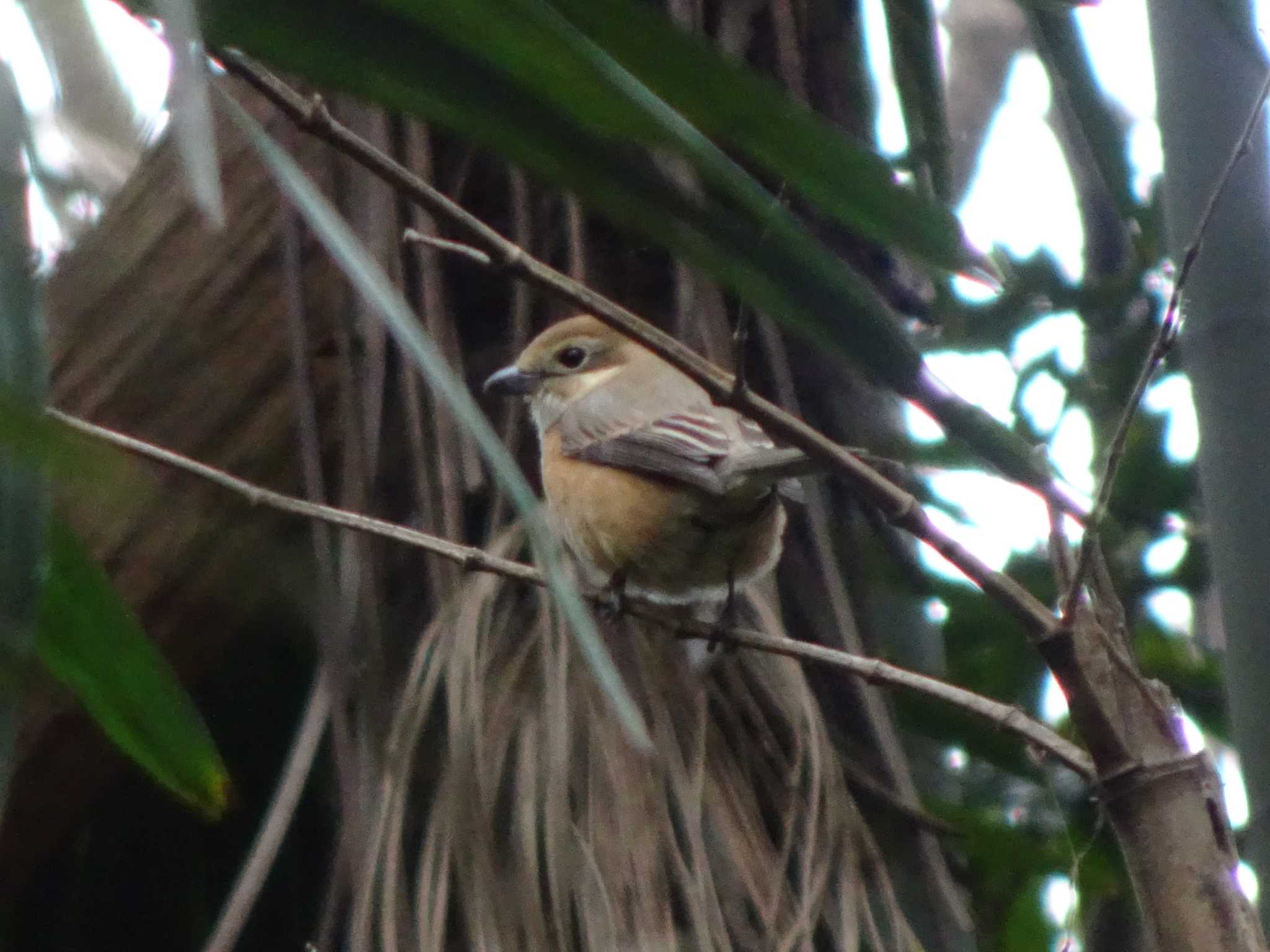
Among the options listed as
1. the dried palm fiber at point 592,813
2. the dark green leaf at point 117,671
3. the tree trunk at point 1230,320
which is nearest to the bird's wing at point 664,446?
the dried palm fiber at point 592,813

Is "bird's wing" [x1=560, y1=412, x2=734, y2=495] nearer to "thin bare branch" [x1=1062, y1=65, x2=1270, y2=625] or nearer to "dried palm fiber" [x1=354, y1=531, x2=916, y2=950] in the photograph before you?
"dried palm fiber" [x1=354, y1=531, x2=916, y2=950]

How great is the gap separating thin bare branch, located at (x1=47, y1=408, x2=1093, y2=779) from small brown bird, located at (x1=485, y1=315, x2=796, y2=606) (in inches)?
26.3

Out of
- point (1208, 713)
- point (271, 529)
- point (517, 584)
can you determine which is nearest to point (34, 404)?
point (517, 584)

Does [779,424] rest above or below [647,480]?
below

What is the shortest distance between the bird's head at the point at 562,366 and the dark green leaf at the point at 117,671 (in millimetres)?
1242

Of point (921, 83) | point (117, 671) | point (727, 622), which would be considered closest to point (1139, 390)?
point (921, 83)

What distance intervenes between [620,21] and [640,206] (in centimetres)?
13

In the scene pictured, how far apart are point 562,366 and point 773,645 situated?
4.54 feet

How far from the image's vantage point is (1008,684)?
2719 mm

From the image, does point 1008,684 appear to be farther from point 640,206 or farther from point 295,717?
point 640,206

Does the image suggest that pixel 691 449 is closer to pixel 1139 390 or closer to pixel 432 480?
pixel 432 480

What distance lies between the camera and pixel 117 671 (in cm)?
125

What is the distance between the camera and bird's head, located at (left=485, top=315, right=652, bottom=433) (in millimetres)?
2738

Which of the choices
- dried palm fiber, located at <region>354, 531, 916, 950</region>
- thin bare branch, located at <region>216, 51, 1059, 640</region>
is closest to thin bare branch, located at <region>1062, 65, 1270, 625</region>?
thin bare branch, located at <region>216, 51, 1059, 640</region>
